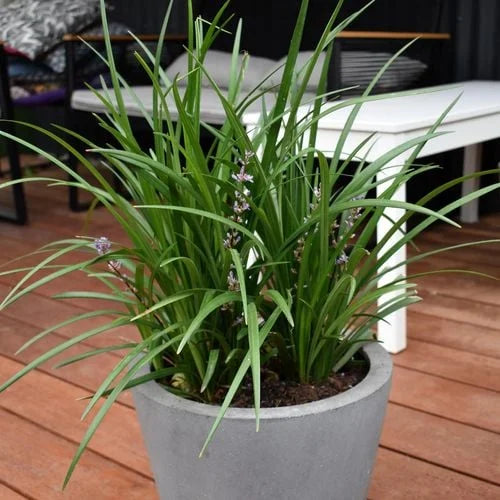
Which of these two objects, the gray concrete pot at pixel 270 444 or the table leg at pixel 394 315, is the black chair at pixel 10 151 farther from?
A: the gray concrete pot at pixel 270 444

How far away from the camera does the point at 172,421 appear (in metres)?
0.86

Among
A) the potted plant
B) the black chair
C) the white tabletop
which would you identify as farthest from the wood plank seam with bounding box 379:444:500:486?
the black chair

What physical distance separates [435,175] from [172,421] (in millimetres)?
2196

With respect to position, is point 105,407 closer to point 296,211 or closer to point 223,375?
point 223,375

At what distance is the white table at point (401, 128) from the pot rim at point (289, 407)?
64cm

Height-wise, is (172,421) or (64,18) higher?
(64,18)

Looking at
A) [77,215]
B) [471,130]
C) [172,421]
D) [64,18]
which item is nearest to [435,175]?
[471,130]

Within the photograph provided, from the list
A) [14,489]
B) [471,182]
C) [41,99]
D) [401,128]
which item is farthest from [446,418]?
[41,99]

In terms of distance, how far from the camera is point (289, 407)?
0.83 metres

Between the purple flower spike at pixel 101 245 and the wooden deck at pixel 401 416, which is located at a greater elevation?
the purple flower spike at pixel 101 245

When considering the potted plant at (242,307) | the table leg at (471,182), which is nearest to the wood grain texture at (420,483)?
the potted plant at (242,307)

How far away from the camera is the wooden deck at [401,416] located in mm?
1241

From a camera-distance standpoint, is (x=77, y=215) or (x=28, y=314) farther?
(x=77, y=215)

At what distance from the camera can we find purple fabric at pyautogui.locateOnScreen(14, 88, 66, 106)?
342 centimetres
